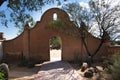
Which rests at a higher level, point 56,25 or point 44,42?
point 56,25

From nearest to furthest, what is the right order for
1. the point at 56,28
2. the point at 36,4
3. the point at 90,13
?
the point at 36,4 < the point at 90,13 < the point at 56,28

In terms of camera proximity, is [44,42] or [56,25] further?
[44,42]

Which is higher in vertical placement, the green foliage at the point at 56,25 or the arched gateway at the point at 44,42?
the green foliage at the point at 56,25

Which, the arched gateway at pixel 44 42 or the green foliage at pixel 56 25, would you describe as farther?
the arched gateway at pixel 44 42

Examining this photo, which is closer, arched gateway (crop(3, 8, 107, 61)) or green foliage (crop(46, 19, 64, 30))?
green foliage (crop(46, 19, 64, 30))

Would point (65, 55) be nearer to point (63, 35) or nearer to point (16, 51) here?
point (63, 35)

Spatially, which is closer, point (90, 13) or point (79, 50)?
point (90, 13)

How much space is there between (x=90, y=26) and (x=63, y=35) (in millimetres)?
3129

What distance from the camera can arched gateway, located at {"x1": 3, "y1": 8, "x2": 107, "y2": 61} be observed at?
73.8ft

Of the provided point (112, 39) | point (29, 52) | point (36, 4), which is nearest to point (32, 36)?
point (29, 52)

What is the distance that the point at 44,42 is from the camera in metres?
23.4

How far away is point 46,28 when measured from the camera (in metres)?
23.0

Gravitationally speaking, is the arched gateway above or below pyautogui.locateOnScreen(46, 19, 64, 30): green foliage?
below

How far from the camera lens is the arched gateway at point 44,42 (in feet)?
73.8
